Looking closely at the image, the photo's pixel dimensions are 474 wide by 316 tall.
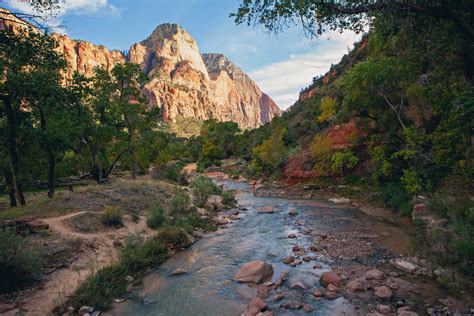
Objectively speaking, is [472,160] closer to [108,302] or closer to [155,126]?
[108,302]

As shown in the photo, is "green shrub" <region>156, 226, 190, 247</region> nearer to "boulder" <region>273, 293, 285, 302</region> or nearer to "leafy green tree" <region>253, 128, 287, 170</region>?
"boulder" <region>273, 293, 285, 302</region>

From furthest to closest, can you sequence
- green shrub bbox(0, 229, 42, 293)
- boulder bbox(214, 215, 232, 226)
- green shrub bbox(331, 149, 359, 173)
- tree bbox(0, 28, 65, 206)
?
green shrub bbox(331, 149, 359, 173) < boulder bbox(214, 215, 232, 226) < tree bbox(0, 28, 65, 206) < green shrub bbox(0, 229, 42, 293)

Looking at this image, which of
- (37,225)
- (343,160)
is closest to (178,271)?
(37,225)

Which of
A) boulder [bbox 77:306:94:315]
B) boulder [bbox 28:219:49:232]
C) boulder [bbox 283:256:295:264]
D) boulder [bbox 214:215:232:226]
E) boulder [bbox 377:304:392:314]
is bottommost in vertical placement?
boulder [bbox 214:215:232:226]

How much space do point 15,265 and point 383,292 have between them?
8909 millimetres

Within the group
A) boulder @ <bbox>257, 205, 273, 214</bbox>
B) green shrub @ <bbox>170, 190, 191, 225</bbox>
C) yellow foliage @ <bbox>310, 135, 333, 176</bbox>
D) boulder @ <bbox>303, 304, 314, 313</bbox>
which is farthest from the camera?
yellow foliage @ <bbox>310, 135, 333, 176</bbox>

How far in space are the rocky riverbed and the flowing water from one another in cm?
3

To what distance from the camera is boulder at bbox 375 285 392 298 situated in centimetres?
643

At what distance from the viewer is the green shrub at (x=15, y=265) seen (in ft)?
21.6

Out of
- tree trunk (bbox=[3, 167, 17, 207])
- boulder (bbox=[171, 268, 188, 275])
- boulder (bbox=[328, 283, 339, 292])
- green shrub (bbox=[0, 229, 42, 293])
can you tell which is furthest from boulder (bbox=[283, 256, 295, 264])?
tree trunk (bbox=[3, 167, 17, 207])

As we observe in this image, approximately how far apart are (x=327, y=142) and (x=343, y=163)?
2.45 meters

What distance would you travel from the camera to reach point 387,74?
532 inches

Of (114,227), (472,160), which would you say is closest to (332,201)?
(472,160)

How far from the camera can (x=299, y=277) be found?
26.4 feet
